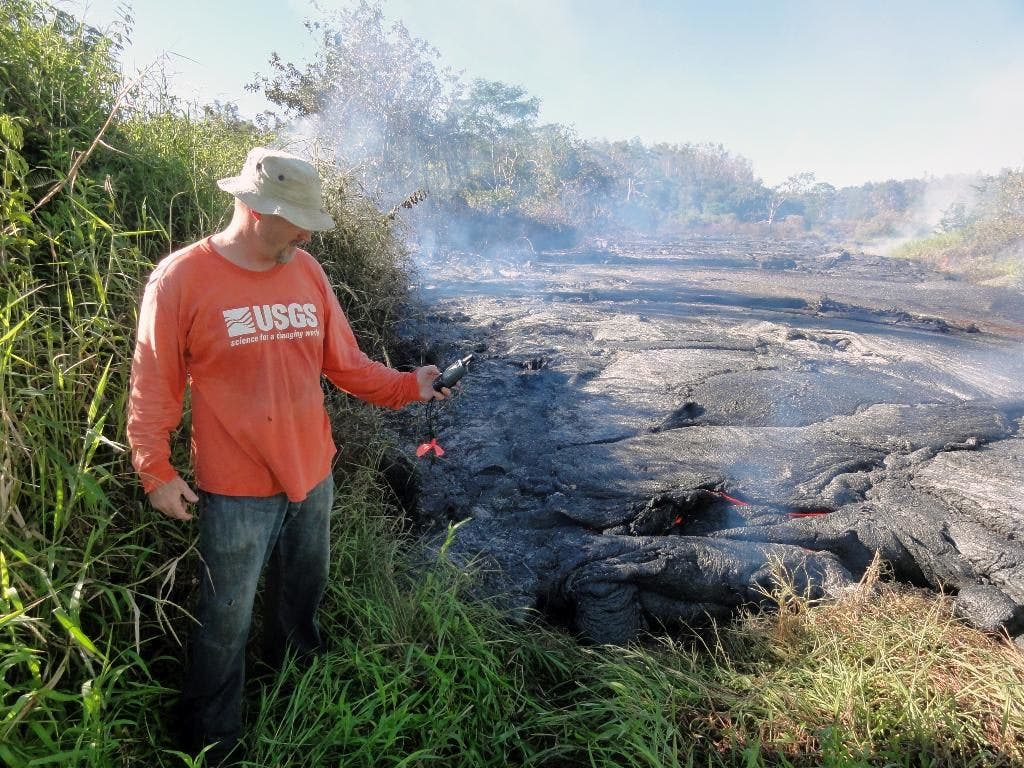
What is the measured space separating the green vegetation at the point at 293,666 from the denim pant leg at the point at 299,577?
120 mm

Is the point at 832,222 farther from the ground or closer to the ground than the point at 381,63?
closer to the ground

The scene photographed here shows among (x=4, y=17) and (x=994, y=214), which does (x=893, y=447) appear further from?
(x=994, y=214)

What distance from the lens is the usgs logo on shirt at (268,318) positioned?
1714 mm

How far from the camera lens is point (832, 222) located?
45125mm

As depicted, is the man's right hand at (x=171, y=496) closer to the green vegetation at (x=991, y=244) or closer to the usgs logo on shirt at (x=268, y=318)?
the usgs logo on shirt at (x=268, y=318)

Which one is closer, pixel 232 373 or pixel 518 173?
pixel 232 373

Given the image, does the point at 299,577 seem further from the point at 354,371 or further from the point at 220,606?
Result: the point at 354,371

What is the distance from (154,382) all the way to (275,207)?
1.99ft

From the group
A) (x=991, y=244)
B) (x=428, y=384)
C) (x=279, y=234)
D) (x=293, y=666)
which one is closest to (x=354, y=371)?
(x=428, y=384)

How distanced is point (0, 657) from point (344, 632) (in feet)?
3.83

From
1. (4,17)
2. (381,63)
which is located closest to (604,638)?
(4,17)

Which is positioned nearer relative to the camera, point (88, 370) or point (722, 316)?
point (88, 370)

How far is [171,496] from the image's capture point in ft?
5.53

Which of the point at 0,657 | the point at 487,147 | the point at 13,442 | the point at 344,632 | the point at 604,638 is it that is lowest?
the point at 604,638
